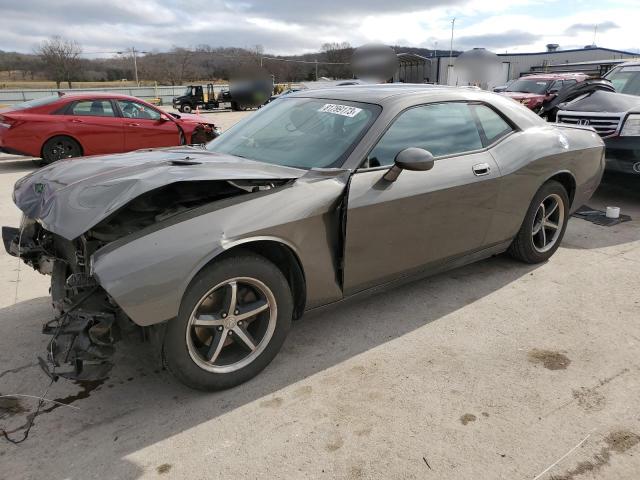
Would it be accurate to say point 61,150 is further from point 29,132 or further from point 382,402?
point 382,402

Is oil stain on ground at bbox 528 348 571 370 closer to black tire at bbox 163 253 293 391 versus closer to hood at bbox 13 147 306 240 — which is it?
black tire at bbox 163 253 293 391

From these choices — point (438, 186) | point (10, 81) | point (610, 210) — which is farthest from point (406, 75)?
point (10, 81)

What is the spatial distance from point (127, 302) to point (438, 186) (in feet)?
6.92

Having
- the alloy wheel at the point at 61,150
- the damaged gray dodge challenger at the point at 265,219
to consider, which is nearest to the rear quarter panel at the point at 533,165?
the damaged gray dodge challenger at the point at 265,219

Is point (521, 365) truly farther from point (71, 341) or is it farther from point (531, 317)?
point (71, 341)

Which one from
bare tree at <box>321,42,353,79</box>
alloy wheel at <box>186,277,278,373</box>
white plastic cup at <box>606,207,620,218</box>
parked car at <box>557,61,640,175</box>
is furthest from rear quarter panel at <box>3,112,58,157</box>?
white plastic cup at <box>606,207,620,218</box>

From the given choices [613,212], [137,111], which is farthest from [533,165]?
[137,111]

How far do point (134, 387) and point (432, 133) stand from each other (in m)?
2.52

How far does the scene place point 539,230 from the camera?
4.48 m

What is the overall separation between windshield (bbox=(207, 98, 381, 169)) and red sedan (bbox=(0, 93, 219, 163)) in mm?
6410

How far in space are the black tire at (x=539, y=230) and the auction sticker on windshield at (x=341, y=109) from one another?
184 cm

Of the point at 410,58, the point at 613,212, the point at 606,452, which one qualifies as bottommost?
the point at 606,452

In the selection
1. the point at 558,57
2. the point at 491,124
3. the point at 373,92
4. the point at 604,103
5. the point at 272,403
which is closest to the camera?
the point at 272,403

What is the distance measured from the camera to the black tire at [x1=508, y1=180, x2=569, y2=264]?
4262 mm
